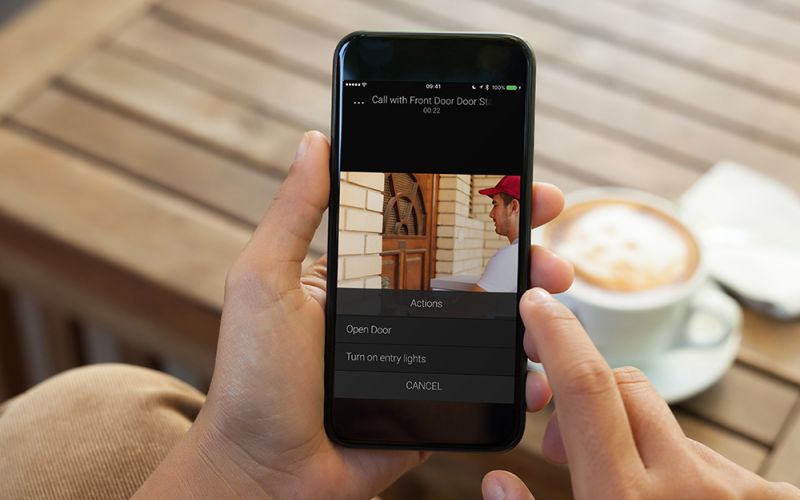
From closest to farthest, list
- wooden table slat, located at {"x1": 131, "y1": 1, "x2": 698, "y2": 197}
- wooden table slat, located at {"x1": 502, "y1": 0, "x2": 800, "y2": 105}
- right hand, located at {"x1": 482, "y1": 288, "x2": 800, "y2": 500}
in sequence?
1. right hand, located at {"x1": 482, "y1": 288, "x2": 800, "y2": 500}
2. wooden table slat, located at {"x1": 131, "y1": 1, "x2": 698, "y2": 197}
3. wooden table slat, located at {"x1": 502, "y1": 0, "x2": 800, "y2": 105}

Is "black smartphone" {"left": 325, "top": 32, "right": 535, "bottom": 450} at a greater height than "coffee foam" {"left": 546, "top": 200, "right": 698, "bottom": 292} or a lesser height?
greater

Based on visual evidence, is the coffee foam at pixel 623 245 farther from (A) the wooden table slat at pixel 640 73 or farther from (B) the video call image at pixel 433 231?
(A) the wooden table slat at pixel 640 73

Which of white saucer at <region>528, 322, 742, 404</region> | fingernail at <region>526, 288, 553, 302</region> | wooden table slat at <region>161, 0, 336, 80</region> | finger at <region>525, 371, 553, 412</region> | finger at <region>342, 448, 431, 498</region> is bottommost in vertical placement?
white saucer at <region>528, 322, 742, 404</region>

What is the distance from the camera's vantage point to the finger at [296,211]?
1.96ft

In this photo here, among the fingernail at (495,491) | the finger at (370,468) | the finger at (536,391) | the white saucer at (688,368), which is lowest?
the white saucer at (688,368)

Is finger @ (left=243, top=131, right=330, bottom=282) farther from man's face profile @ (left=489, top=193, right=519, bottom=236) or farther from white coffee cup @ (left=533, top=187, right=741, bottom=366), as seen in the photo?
Answer: white coffee cup @ (left=533, top=187, right=741, bottom=366)

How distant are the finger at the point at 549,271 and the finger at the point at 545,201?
4 centimetres

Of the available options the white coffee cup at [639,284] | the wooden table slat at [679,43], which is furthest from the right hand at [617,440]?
the wooden table slat at [679,43]

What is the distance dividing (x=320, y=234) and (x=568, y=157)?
0.28 meters

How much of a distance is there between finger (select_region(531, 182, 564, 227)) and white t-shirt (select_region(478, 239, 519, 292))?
46mm

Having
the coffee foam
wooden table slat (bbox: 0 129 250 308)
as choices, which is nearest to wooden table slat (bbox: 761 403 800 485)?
the coffee foam

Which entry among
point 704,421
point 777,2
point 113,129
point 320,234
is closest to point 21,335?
point 113,129

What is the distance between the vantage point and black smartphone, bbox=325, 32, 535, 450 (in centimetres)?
59

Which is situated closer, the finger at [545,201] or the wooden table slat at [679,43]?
the finger at [545,201]
